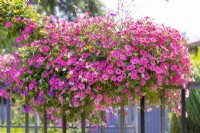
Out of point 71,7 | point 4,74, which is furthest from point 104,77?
point 71,7

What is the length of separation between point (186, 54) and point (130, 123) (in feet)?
14.2

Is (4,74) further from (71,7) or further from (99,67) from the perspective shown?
(71,7)

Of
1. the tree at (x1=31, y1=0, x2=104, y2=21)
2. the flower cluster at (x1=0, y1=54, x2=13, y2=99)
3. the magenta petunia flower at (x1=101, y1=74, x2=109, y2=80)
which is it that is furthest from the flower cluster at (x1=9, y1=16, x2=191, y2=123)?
the tree at (x1=31, y1=0, x2=104, y2=21)

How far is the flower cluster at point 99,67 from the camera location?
2.89m

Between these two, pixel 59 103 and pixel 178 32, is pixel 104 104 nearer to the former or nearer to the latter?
pixel 59 103

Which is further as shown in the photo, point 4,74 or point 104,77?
point 4,74

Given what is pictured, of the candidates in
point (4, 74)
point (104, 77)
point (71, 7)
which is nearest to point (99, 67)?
point (104, 77)

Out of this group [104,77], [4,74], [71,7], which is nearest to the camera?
[104,77]

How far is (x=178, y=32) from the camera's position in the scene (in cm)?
315

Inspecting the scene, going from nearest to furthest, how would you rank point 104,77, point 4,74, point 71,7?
1. point 104,77
2. point 4,74
3. point 71,7

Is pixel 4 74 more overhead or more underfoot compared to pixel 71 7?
more underfoot

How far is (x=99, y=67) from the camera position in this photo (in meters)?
2.90

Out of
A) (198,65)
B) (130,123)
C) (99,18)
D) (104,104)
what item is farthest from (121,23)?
(130,123)

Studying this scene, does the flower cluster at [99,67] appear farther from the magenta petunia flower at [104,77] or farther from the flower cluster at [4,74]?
the flower cluster at [4,74]
